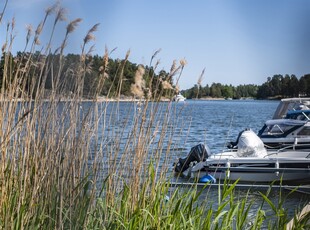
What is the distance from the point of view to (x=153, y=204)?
3449mm

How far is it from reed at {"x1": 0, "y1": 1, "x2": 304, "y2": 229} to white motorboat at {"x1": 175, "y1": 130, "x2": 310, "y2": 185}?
294 inches

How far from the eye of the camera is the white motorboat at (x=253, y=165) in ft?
37.1

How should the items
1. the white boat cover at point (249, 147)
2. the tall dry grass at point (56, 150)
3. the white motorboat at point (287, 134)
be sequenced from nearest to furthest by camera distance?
the tall dry grass at point (56, 150) < the white boat cover at point (249, 147) < the white motorboat at point (287, 134)

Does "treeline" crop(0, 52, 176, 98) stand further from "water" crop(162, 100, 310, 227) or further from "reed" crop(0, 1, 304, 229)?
"water" crop(162, 100, 310, 227)

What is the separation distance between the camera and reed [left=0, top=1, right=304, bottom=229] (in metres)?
2.94

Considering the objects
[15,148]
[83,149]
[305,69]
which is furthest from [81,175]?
[305,69]

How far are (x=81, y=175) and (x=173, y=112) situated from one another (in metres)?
0.91

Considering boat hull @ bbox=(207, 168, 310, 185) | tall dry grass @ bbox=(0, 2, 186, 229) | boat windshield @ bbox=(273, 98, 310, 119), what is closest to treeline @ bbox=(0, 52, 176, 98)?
tall dry grass @ bbox=(0, 2, 186, 229)

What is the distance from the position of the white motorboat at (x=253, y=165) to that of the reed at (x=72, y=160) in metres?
7.46

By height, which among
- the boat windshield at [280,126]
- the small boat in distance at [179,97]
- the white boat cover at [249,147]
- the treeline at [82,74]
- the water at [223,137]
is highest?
the treeline at [82,74]

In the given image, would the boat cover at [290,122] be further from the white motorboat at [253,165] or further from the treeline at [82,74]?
the treeline at [82,74]

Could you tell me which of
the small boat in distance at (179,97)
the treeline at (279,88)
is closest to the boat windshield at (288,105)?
the treeline at (279,88)

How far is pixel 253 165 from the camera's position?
460 inches

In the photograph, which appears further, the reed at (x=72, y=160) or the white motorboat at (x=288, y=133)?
the white motorboat at (x=288, y=133)
